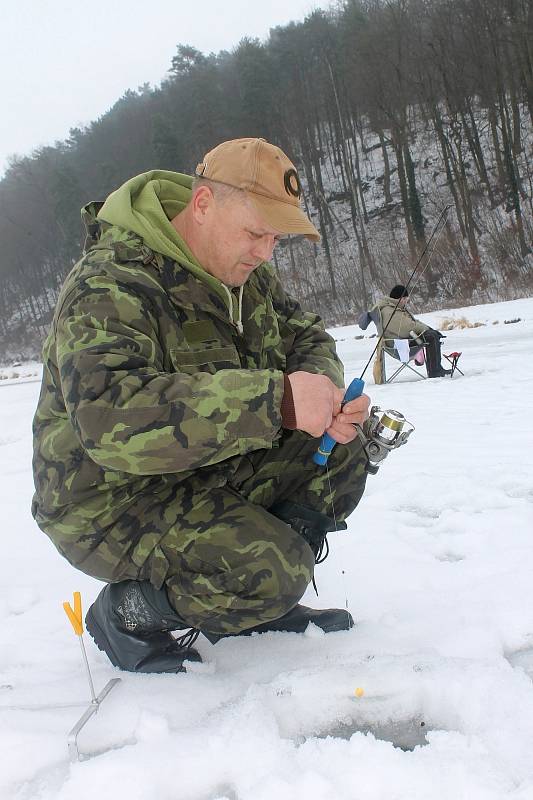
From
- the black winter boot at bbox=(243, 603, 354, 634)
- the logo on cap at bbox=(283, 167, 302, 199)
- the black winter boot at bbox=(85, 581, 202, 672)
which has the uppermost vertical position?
the logo on cap at bbox=(283, 167, 302, 199)

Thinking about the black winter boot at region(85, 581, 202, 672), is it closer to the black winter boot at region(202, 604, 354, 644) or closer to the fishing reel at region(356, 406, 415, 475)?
the black winter boot at region(202, 604, 354, 644)

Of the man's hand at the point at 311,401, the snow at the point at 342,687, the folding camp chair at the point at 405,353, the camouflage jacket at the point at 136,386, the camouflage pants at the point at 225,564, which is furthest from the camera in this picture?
the folding camp chair at the point at 405,353

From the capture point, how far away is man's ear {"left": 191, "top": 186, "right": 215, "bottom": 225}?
1841 millimetres

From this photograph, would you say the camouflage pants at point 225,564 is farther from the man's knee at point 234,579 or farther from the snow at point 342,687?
the snow at point 342,687

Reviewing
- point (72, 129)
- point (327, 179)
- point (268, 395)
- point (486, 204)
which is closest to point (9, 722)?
point (268, 395)

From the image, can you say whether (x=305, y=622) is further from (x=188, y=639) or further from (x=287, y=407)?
(x=287, y=407)

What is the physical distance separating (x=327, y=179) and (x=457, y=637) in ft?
106

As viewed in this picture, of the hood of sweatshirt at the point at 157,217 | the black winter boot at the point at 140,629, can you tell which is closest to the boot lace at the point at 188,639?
the black winter boot at the point at 140,629

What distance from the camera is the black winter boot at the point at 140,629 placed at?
1.81 metres

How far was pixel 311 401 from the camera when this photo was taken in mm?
1629

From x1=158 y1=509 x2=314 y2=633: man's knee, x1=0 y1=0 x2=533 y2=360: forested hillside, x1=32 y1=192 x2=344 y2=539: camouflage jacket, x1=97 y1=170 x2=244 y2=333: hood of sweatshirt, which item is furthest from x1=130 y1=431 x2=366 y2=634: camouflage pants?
x1=0 y1=0 x2=533 y2=360: forested hillside

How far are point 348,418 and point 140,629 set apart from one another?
911 millimetres

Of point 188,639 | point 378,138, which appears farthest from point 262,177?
point 378,138

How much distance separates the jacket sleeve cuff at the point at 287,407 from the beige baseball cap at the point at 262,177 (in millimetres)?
475
